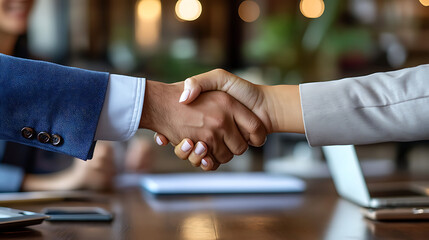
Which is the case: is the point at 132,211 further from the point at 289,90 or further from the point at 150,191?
the point at 289,90

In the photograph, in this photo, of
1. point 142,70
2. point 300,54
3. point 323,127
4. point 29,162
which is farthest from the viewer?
point 142,70

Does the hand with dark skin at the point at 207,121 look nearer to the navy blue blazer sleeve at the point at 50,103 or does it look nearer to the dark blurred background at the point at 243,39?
the navy blue blazer sleeve at the point at 50,103

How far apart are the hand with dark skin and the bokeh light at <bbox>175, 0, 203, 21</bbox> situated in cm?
772

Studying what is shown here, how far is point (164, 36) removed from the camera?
8719 mm

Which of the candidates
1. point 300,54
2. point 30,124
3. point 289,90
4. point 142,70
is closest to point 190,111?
point 289,90

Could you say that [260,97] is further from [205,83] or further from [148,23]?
[148,23]

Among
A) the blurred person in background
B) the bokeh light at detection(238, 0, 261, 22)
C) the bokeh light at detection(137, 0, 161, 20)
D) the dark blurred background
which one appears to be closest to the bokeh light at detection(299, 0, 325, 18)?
→ the dark blurred background

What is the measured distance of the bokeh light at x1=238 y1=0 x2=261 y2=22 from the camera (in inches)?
316

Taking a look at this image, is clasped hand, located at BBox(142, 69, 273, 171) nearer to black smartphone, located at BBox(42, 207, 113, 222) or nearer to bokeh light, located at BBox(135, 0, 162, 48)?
black smartphone, located at BBox(42, 207, 113, 222)

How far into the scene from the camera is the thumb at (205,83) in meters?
1.01

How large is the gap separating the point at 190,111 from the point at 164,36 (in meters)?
7.86

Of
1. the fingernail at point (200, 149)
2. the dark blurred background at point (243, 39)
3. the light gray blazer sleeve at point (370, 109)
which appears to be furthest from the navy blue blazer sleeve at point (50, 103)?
the dark blurred background at point (243, 39)

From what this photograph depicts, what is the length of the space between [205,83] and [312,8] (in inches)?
245

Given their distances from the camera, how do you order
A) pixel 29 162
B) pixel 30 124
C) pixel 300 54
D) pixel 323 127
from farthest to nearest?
pixel 300 54 < pixel 29 162 < pixel 323 127 < pixel 30 124
